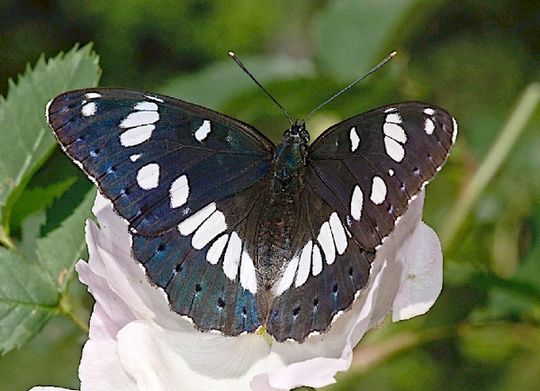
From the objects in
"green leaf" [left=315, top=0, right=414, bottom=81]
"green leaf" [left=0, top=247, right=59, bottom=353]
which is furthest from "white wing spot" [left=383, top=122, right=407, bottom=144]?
"green leaf" [left=315, top=0, right=414, bottom=81]

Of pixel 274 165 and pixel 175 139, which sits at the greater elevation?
pixel 175 139

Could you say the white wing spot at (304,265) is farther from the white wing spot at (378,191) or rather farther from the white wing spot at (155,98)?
the white wing spot at (155,98)

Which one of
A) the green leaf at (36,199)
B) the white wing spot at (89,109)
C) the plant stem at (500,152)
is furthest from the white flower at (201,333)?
the plant stem at (500,152)

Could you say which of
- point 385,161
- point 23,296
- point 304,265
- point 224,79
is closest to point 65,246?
point 23,296

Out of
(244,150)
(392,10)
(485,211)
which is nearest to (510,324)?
(485,211)

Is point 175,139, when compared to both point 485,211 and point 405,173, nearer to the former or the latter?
point 405,173

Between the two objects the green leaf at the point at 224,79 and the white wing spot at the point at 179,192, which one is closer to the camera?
the white wing spot at the point at 179,192
